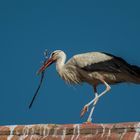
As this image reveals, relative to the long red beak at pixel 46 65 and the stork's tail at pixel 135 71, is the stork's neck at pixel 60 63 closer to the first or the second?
the long red beak at pixel 46 65

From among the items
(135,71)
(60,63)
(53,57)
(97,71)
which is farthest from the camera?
(53,57)

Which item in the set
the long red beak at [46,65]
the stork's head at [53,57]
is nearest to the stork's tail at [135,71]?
the stork's head at [53,57]

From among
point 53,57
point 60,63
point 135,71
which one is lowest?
point 135,71

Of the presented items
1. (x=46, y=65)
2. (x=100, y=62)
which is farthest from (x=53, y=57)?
(x=100, y=62)

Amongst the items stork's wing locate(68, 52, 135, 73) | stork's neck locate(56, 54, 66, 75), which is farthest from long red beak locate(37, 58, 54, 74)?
stork's wing locate(68, 52, 135, 73)

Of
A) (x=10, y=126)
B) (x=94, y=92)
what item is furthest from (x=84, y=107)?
(x=10, y=126)

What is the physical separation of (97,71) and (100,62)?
0.58 feet

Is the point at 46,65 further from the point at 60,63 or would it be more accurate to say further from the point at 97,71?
the point at 97,71

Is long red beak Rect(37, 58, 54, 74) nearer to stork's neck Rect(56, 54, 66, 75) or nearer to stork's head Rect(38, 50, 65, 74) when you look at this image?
stork's head Rect(38, 50, 65, 74)

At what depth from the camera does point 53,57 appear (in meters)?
11.2

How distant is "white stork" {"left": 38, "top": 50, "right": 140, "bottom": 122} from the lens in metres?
9.73

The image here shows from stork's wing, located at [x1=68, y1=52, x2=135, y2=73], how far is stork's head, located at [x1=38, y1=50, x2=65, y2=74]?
642 mm

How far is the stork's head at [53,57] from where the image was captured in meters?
11.0

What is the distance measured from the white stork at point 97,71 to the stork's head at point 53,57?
0.39 metres
